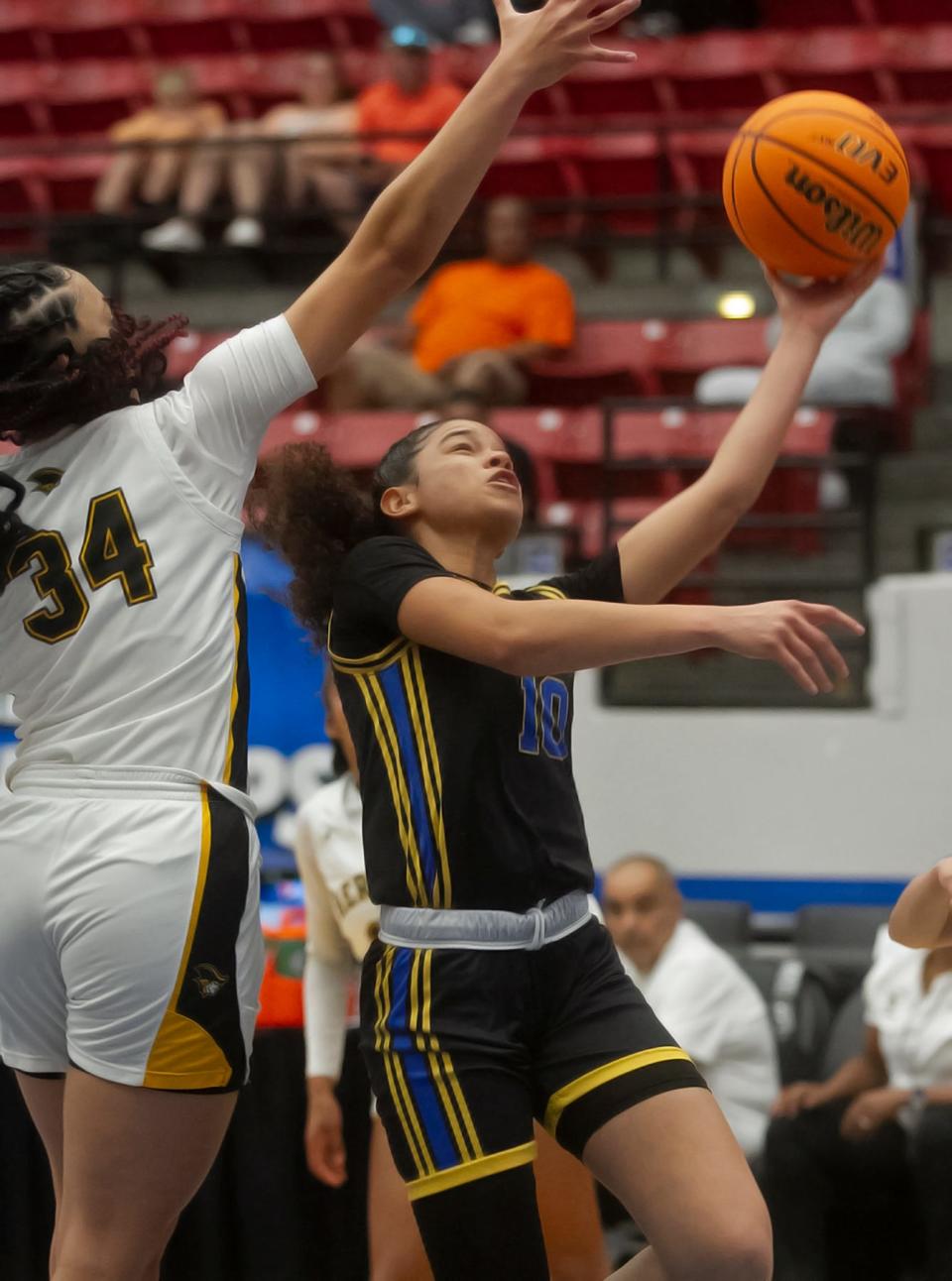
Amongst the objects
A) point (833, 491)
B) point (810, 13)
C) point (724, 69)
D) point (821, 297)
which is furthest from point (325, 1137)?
point (810, 13)

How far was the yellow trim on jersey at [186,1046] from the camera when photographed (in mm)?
2463

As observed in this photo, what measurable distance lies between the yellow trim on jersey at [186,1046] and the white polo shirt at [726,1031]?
8.77ft

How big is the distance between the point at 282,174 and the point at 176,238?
2.15 feet

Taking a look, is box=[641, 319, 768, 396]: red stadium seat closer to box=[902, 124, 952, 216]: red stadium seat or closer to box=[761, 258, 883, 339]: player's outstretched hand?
box=[902, 124, 952, 216]: red stadium seat

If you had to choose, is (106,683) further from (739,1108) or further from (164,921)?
(739,1108)

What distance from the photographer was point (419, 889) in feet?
8.93

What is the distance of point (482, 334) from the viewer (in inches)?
341

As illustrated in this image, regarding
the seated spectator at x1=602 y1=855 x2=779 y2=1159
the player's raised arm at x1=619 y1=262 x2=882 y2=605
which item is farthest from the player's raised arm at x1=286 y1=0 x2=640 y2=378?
the seated spectator at x1=602 y1=855 x2=779 y2=1159

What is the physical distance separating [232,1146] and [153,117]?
7006mm

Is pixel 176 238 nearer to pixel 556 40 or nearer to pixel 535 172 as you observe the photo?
pixel 535 172

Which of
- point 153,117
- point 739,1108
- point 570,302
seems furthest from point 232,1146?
point 153,117

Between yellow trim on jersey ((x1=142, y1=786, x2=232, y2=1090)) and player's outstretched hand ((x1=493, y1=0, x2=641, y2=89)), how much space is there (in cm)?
114

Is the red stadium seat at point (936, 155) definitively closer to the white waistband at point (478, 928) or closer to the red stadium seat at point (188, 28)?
the red stadium seat at point (188, 28)

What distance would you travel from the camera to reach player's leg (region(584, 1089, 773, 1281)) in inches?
100
